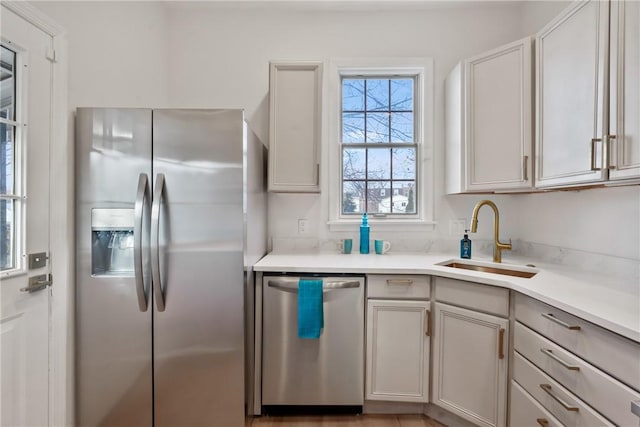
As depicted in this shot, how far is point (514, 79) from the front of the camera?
1.80 meters

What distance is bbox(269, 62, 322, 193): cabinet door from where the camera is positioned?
2.09 metres

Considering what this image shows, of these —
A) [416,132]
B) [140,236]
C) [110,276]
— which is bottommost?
[110,276]

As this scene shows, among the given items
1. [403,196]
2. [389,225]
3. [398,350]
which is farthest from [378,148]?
[398,350]

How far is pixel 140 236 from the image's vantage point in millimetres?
1457

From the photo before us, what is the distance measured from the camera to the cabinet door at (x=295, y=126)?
209 centimetres

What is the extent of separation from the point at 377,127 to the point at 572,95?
131 cm

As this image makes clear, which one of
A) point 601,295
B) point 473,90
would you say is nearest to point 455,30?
point 473,90

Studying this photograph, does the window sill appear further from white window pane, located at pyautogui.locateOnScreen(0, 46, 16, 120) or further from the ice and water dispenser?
white window pane, located at pyautogui.locateOnScreen(0, 46, 16, 120)

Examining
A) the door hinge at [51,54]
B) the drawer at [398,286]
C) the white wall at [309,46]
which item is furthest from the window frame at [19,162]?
the drawer at [398,286]

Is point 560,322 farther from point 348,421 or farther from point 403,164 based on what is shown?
point 403,164

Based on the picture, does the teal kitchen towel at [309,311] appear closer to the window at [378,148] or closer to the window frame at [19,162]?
the window at [378,148]

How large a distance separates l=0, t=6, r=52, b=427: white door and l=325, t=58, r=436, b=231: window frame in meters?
1.73

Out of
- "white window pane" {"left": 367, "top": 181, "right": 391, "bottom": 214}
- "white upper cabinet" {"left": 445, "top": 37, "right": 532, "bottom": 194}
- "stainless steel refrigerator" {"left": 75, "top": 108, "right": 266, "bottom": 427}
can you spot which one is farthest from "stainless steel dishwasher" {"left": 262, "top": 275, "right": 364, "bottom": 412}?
"white upper cabinet" {"left": 445, "top": 37, "right": 532, "bottom": 194}

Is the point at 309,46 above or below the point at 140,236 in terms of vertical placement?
above
